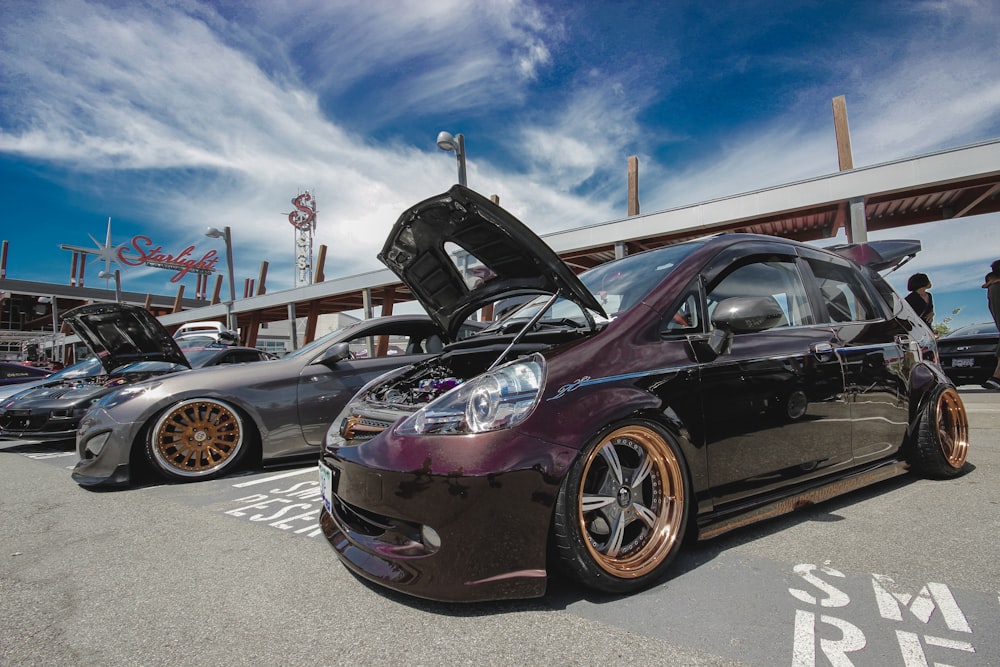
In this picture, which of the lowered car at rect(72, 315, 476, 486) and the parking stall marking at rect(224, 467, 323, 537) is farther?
the lowered car at rect(72, 315, 476, 486)

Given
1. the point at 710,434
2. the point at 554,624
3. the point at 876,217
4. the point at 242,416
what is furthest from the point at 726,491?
the point at 876,217

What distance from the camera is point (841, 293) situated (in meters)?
3.03

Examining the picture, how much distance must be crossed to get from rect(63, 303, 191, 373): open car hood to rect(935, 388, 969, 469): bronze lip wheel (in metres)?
6.53

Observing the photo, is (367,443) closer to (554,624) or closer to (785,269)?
(554,624)

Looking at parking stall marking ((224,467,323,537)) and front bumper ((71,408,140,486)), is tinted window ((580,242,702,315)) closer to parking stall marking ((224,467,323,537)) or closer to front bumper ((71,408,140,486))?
parking stall marking ((224,467,323,537))

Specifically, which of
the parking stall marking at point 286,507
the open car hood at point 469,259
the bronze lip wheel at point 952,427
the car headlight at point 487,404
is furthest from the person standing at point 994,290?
the parking stall marking at point 286,507

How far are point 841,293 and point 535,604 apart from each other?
8.39 ft

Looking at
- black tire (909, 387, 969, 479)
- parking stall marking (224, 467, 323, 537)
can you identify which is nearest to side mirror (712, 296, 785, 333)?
black tire (909, 387, 969, 479)

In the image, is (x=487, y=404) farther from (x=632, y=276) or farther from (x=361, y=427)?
(x=632, y=276)

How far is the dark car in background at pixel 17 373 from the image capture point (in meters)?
8.94

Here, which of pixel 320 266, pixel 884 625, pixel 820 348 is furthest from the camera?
pixel 320 266

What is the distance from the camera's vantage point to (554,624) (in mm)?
1646

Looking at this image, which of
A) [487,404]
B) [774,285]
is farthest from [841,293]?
[487,404]

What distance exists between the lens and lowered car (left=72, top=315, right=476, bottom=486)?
12.6ft
